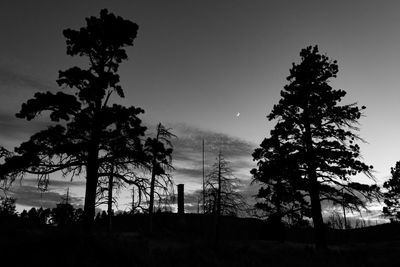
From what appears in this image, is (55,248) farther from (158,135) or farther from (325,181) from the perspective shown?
(158,135)

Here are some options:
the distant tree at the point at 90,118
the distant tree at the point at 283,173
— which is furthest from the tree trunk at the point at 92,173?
Answer: the distant tree at the point at 283,173

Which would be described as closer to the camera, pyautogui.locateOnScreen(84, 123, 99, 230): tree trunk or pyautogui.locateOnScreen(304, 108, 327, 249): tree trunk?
pyautogui.locateOnScreen(84, 123, 99, 230): tree trunk

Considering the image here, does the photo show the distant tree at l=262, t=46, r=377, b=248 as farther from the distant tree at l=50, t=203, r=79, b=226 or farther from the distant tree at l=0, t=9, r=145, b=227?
the distant tree at l=50, t=203, r=79, b=226

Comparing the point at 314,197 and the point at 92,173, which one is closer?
the point at 92,173

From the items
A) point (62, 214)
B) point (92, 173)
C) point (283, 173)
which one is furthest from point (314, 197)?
point (62, 214)

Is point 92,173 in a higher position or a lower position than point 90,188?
higher

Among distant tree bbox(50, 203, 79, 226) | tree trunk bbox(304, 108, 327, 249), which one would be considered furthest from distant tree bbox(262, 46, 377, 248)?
distant tree bbox(50, 203, 79, 226)

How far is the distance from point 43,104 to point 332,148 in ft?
55.7

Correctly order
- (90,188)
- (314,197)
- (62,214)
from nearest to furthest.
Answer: (90,188), (314,197), (62,214)

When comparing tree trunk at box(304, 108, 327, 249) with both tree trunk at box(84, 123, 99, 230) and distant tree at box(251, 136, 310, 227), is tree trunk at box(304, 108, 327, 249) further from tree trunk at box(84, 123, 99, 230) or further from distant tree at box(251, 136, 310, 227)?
tree trunk at box(84, 123, 99, 230)

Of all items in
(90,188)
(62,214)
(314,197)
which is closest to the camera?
(90,188)

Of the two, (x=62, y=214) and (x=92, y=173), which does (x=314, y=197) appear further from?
(x=62, y=214)

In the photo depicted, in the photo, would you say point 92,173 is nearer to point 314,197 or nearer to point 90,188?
point 90,188

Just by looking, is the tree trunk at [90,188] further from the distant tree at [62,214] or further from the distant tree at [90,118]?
the distant tree at [62,214]
